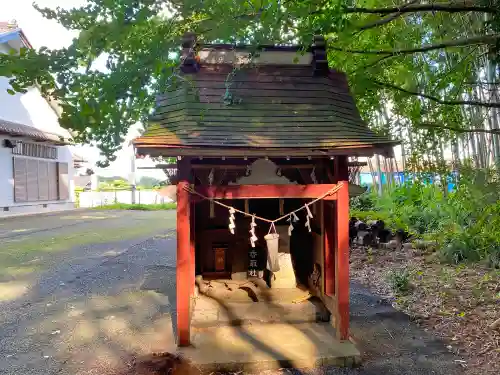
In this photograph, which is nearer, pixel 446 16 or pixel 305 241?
pixel 305 241

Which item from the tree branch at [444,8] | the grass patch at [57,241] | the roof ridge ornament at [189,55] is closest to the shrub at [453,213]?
the tree branch at [444,8]

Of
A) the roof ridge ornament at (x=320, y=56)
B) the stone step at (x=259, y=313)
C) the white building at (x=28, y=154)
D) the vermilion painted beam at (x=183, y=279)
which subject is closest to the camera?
the vermilion painted beam at (x=183, y=279)

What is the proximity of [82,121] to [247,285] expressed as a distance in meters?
3.63

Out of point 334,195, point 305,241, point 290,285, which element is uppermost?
point 334,195

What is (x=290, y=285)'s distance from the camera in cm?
576

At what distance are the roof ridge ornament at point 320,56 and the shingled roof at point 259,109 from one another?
13 millimetres

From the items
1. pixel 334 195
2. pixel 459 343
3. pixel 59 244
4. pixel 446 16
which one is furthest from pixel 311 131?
pixel 59 244

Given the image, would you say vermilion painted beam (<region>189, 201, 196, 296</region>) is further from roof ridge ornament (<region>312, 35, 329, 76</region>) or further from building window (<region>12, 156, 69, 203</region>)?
building window (<region>12, 156, 69, 203</region>)

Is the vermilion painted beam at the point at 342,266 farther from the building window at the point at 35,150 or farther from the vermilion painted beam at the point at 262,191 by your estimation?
the building window at the point at 35,150

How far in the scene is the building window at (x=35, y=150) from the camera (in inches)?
621

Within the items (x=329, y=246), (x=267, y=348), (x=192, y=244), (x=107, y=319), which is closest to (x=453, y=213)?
(x=329, y=246)

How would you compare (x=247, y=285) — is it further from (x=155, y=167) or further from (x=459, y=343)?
(x=459, y=343)

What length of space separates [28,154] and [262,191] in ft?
49.1

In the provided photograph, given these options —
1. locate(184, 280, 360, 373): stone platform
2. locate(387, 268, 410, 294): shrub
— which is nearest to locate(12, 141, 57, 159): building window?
locate(184, 280, 360, 373): stone platform
